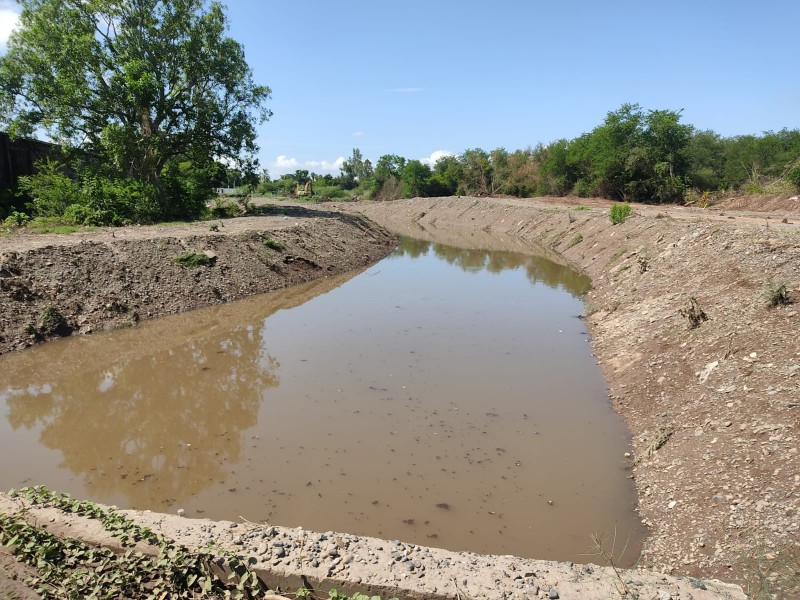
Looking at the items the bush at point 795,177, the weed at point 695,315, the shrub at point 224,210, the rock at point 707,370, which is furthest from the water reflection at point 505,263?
the bush at point 795,177

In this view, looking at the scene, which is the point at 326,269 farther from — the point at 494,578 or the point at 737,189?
the point at 737,189

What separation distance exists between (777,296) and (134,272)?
574 inches

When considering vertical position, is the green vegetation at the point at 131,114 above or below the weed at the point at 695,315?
above

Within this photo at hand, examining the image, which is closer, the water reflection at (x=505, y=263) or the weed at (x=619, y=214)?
the water reflection at (x=505, y=263)

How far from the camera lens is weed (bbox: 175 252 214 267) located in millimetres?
15503

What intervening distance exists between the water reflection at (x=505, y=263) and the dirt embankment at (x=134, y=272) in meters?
5.97

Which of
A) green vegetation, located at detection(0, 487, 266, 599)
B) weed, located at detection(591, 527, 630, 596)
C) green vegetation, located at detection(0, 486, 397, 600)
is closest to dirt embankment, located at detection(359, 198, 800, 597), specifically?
weed, located at detection(591, 527, 630, 596)

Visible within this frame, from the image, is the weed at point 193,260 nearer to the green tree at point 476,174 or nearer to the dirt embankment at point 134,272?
the dirt embankment at point 134,272

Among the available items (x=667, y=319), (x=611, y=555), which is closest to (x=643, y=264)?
(x=667, y=319)

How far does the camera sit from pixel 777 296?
7715 mm

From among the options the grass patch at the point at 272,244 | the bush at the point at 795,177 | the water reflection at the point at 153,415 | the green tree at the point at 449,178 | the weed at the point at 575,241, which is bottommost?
the water reflection at the point at 153,415

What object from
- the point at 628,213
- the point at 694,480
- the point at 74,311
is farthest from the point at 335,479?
the point at 628,213

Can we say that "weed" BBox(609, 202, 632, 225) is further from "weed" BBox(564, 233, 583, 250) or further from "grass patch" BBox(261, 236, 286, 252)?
"grass patch" BBox(261, 236, 286, 252)

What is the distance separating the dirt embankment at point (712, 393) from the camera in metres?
4.64
